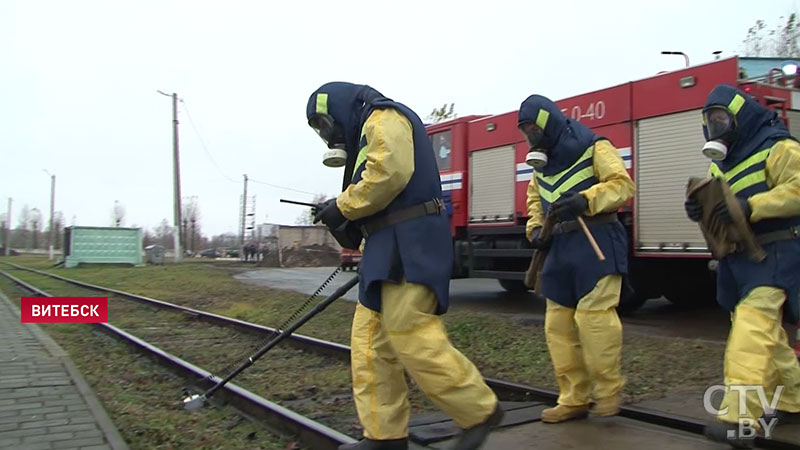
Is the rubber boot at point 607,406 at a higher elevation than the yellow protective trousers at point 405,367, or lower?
lower

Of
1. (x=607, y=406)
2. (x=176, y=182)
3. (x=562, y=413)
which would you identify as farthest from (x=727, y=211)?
(x=176, y=182)

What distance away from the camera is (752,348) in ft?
10.7

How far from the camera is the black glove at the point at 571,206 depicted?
3.76 m

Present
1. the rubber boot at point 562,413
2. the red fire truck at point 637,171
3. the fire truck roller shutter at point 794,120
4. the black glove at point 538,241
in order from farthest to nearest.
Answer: the red fire truck at point 637,171
the fire truck roller shutter at point 794,120
the black glove at point 538,241
the rubber boot at point 562,413

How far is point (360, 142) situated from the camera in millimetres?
3270

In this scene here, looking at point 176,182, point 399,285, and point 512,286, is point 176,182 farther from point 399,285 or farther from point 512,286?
point 399,285

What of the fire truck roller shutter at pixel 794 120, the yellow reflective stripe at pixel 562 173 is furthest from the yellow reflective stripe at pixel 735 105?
the fire truck roller shutter at pixel 794 120

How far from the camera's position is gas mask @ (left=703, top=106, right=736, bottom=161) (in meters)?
3.51

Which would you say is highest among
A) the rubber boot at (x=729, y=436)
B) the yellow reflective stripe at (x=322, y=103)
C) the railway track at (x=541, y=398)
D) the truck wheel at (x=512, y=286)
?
the yellow reflective stripe at (x=322, y=103)

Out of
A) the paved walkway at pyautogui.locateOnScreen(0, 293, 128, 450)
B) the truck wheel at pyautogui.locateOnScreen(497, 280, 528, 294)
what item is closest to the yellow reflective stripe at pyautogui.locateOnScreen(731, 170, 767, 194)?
the paved walkway at pyautogui.locateOnScreen(0, 293, 128, 450)

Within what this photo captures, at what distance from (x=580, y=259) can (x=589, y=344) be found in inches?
19.0

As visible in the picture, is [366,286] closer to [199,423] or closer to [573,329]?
[573,329]

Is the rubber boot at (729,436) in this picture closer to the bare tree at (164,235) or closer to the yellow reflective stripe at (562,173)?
the yellow reflective stripe at (562,173)

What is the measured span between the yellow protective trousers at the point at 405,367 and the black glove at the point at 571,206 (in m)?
1.11
